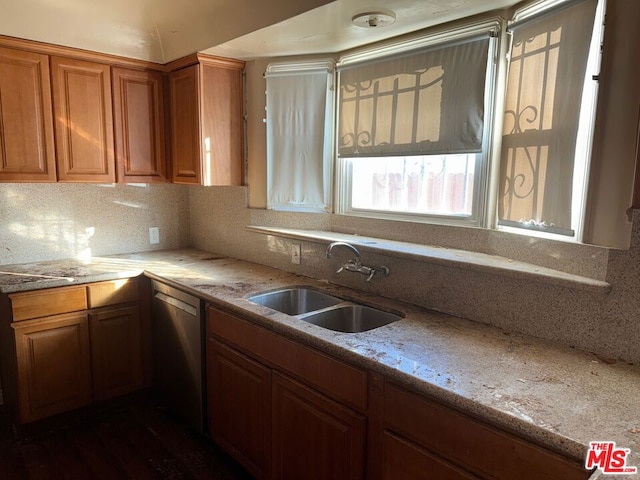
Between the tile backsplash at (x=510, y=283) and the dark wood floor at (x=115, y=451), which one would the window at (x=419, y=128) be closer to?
the tile backsplash at (x=510, y=283)

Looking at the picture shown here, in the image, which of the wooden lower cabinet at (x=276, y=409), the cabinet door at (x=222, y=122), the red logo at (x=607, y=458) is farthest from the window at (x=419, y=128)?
the red logo at (x=607, y=458)

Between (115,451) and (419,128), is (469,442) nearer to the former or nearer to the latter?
(419,128)

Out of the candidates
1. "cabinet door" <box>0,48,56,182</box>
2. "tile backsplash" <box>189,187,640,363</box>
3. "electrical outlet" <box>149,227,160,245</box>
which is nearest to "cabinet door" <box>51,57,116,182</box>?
"cabinet door" <box>0,48,56,182</box>

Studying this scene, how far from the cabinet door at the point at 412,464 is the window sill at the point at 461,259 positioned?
0.74m

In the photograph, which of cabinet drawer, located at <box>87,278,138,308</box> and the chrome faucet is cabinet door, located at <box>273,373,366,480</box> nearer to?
the chrome faucet

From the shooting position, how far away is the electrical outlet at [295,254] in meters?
2.71

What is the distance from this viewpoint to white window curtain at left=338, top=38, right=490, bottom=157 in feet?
6.66

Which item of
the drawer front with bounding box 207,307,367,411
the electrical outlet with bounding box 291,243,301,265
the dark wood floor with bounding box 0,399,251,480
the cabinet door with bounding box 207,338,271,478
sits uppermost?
the electrical outlet with bounding box 291,243,301,265

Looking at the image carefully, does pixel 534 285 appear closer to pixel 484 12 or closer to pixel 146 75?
pixel 484 12

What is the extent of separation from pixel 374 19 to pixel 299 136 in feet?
3.05

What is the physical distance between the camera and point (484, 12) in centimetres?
197

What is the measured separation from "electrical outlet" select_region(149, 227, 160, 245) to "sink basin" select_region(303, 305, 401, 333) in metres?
1.87

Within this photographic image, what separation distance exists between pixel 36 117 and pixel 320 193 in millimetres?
1704

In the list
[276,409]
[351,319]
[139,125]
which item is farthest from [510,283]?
[139,125]
